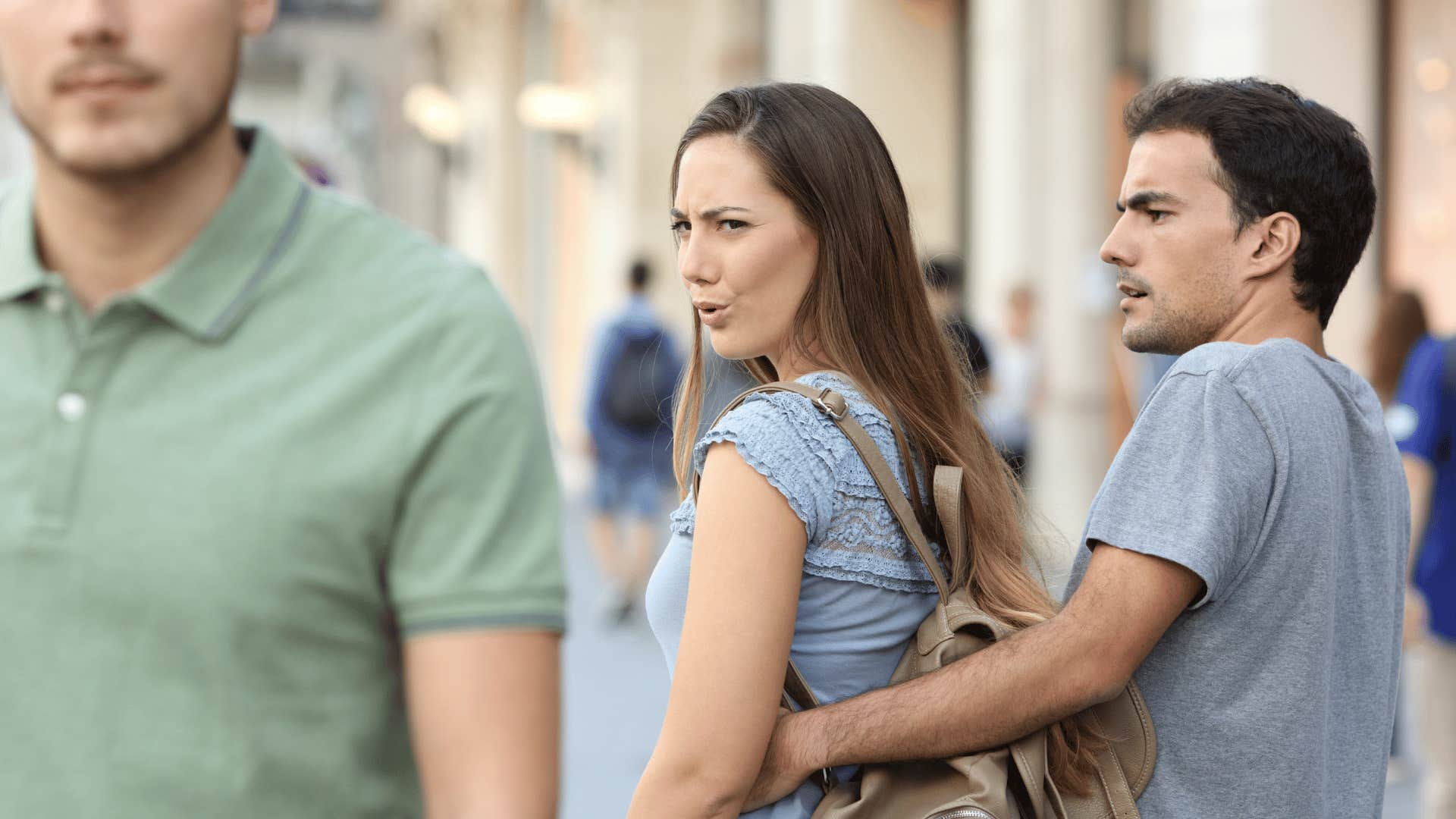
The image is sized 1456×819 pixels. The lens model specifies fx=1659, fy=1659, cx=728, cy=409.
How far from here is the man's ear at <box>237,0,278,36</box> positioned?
140 cm

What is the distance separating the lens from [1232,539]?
6.51ft

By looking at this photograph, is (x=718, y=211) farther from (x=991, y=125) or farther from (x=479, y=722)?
(x=991, y=125)

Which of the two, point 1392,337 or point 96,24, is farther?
point 1392,337

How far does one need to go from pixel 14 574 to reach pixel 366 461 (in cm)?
29

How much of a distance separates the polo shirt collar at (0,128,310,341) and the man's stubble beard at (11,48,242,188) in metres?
0.06

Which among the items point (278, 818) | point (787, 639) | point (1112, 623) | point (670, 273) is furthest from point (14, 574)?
point (670, 273)

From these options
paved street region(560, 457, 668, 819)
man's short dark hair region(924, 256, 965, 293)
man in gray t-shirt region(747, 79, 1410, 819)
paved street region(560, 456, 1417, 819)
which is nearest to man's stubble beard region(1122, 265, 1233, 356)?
man in gray t-shirt region(747, 79, 1410, 819)

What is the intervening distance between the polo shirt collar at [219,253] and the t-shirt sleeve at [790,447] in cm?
73

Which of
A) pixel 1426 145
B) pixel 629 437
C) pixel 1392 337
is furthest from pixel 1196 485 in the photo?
pixel 629 437

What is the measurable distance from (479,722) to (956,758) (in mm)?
830

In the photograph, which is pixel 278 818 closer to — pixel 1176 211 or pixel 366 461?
pixel 366 461

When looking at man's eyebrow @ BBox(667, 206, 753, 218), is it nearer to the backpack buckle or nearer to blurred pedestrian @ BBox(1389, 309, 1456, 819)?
the backpack buckle

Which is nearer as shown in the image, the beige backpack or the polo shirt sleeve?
the polo shirt sleeve

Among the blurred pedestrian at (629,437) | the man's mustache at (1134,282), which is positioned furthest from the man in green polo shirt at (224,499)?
the blurred pedestrian at (629,437)
